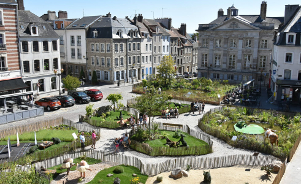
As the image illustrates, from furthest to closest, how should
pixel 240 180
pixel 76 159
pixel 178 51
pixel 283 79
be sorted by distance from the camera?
1. pixel 178 51
2. pixel 283 79
3. pixel 76 159
4. pixel 240 180

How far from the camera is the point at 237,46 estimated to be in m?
55.2

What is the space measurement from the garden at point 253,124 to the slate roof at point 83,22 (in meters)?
34.2

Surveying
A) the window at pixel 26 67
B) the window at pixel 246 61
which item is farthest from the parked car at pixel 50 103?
the window at pixel 246 61

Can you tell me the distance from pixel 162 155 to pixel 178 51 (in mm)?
53665

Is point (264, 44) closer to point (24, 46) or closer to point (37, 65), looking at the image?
point (37, 65)

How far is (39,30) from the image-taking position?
134 feet

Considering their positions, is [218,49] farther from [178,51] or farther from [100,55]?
[100,55]

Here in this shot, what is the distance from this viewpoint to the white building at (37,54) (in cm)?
3909

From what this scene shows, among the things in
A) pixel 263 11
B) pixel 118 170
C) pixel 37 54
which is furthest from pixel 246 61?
pixel 118 170

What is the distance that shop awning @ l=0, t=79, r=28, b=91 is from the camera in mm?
34669

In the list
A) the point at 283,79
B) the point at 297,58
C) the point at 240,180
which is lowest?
the point at 240,180

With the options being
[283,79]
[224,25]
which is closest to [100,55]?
[224,25]

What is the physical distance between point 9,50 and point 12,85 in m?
4.52

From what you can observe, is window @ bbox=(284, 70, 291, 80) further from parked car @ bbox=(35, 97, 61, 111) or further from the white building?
the white building
